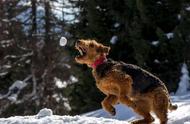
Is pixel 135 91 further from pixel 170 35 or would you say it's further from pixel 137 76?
pixel 170 35

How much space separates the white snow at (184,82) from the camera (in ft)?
50.9

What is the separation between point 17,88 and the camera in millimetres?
26875

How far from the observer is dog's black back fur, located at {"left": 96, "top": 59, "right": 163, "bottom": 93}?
7.34m

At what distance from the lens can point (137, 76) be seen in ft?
24.5

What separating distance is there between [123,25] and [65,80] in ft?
30.3

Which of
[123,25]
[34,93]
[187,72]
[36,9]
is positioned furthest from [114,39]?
[36,9]

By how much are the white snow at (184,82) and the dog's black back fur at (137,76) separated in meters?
7.88

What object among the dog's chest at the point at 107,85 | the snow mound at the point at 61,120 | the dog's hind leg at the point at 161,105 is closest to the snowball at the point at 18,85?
the snow mound at the point at 61,120

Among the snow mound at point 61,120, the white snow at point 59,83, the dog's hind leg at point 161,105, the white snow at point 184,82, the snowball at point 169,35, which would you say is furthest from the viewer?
the white snow at point 59,83

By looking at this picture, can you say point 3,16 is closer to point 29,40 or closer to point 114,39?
point 29,40

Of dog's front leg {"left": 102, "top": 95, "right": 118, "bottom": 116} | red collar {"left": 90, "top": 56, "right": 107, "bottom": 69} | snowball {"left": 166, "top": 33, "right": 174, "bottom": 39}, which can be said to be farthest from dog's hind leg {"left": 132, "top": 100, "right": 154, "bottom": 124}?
snowball {"left": 166, "top": 33, "right": 174, "bottom": 39}

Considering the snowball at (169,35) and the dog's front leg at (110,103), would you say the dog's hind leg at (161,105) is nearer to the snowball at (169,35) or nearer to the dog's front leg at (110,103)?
the dog's front leg at (110,103)

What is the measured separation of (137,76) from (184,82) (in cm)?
848

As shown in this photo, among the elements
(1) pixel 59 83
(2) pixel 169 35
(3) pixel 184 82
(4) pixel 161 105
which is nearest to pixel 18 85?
(1) pixel 59 83
